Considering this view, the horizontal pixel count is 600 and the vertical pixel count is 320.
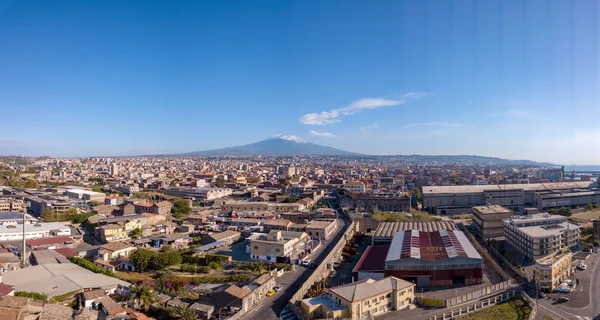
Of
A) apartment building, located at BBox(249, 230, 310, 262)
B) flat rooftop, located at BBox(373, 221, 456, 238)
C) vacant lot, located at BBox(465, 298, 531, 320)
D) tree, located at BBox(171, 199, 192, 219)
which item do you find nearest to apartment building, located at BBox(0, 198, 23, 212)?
tree, located at BBox(171, 199, 192, 219)

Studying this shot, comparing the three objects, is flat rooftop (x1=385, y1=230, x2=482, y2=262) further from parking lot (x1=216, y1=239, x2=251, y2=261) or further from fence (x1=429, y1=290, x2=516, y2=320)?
parking lot (x1=216, y1=239, x2=251, y2=261)

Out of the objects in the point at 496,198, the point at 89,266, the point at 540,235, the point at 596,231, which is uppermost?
the point at 496,198

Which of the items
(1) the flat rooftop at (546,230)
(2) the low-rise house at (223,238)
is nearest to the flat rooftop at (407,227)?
(1) the flat rooftop at (546,230)

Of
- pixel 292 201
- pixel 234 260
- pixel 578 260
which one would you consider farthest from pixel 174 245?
pixel 578 260

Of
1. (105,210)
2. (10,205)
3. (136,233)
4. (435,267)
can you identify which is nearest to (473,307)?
(435,267)

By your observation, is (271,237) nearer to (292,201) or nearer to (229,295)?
(229,295)

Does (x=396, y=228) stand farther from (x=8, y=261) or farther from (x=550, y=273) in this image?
(x=8, y=261)
